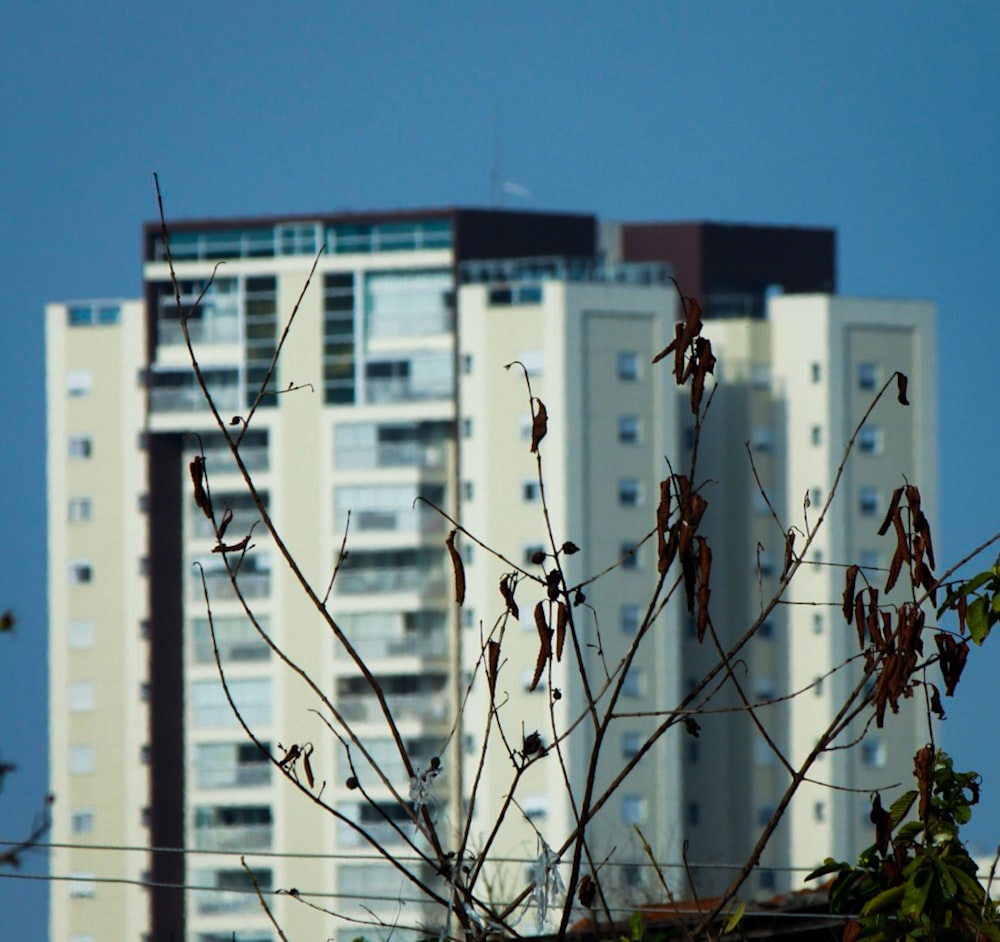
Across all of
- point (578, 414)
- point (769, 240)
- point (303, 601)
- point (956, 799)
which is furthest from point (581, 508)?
point (956, 799)

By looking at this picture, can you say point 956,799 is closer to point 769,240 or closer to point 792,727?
point 792,727

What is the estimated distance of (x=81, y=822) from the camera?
191 feet

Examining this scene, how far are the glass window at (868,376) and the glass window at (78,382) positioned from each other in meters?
22.4

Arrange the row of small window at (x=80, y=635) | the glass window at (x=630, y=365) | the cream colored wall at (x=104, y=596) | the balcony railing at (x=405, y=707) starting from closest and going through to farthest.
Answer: the glass window at (x=630, y=365) → the balcony railing at (x=405, y=707) → the cream colored wall at (x=104, y=596) → the row of small window at (x=80, y=635)

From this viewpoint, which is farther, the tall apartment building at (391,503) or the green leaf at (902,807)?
the tall apartment building at (391,503)

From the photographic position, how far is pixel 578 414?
172ft

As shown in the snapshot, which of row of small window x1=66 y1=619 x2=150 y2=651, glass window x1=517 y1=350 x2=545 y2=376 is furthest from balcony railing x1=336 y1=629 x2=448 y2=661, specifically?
glass window x1=517 y1=350 x2=545 y2=376

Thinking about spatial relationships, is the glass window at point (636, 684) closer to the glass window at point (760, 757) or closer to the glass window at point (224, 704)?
the glass window at point (760, 757)

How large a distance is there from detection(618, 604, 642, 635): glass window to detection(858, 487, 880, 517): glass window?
26.1ft

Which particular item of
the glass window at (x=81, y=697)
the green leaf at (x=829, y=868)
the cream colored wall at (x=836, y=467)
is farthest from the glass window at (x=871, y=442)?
the green leaf at (x=829, y=868)

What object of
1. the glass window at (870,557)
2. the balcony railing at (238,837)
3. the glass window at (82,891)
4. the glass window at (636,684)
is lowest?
the glass window at (82,891)

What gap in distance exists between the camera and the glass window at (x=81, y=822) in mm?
57969

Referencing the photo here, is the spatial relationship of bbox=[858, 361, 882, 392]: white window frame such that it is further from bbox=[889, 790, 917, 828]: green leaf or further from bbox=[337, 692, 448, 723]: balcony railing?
bbox=[889, 790, 917, 828]: green leaf

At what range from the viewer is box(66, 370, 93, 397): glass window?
57125mm
